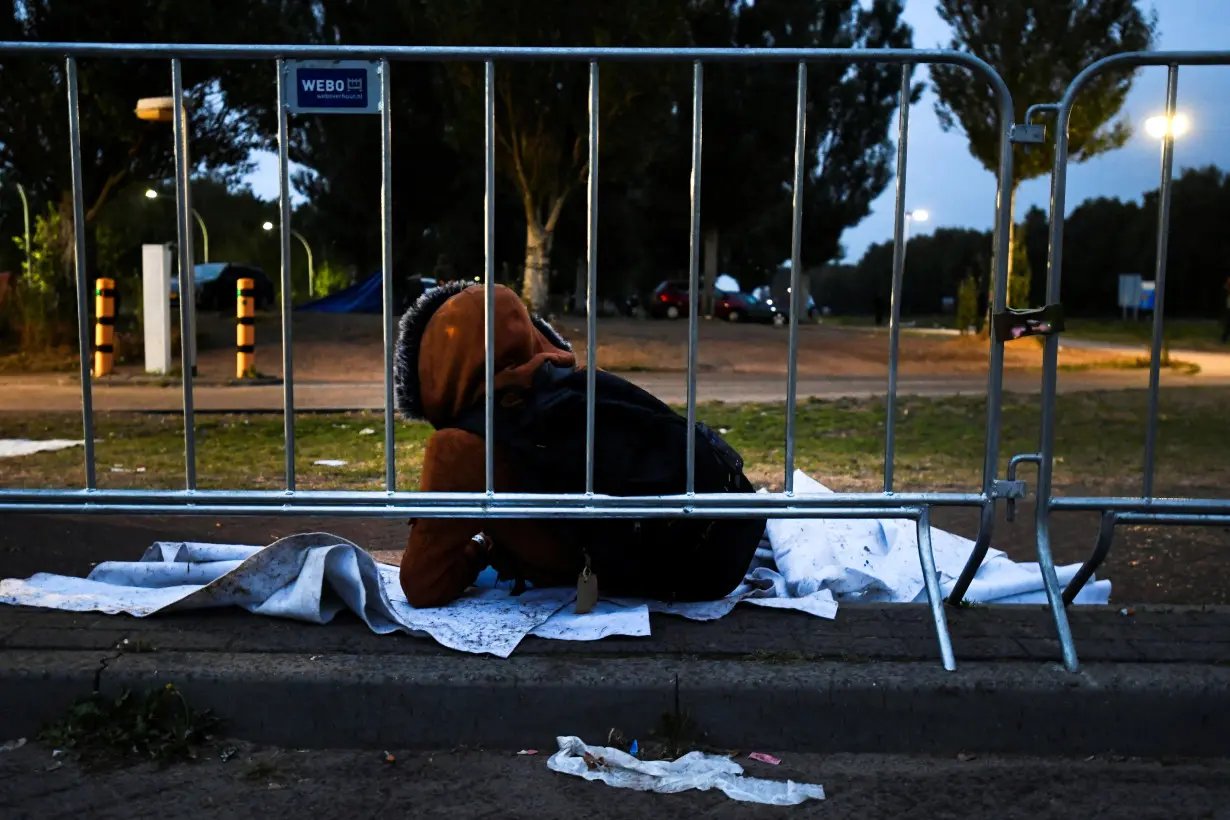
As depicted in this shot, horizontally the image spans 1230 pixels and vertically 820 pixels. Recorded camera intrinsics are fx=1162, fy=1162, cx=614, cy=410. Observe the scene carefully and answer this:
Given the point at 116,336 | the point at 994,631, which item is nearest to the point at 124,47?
the point at 994,631

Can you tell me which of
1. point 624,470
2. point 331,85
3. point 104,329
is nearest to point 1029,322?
point 624,470

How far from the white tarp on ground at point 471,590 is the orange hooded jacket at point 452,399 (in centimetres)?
12

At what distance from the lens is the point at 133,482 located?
6316mm

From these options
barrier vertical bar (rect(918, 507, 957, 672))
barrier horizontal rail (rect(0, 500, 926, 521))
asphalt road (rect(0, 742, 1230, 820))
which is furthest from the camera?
barrier horizontal rail (rect(0, 500, 926, 521))

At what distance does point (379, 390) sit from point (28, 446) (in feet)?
18.3

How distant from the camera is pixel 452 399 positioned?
3.29 metres

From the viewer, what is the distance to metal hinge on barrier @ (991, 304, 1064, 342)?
125 inches

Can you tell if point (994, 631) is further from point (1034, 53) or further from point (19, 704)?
point (1034, 53)

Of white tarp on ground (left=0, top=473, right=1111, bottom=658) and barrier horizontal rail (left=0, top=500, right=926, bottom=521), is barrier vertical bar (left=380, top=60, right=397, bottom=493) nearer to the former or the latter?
barrier horizontal rail (left=0, top=500, right=926, bottom=521)

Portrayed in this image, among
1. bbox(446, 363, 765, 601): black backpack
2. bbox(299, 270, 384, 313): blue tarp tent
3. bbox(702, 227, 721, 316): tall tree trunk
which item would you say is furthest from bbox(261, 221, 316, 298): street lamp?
bbox(446, 363, 765, 601): black backpack

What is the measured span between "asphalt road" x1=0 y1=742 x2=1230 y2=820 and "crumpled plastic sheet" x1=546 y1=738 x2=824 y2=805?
0.03 m

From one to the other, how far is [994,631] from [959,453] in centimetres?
467

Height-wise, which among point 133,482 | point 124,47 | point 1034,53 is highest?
point 1034,53

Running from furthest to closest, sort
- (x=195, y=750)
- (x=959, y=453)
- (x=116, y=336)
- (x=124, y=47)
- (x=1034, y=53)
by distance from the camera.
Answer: (x=1034, y=53), (x=116, y=336), (x=959, y=453), (x=124, y=47), (x=195, y=750)
